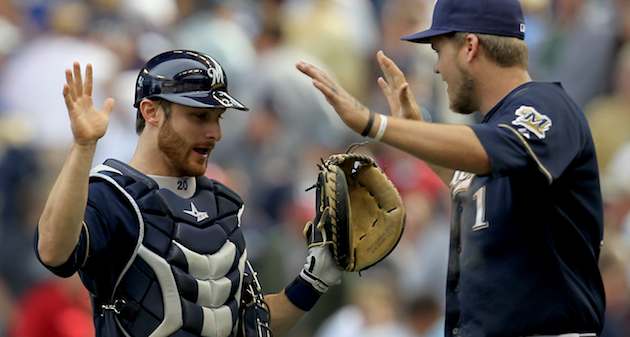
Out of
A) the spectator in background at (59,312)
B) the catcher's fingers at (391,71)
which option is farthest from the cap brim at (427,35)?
the spectator in background at (59,312)

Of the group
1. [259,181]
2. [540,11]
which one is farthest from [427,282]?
[540,11]

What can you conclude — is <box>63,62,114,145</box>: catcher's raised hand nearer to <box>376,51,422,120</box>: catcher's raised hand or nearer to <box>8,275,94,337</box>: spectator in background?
<box>376,51,422,120</box>: catcher's raised hand

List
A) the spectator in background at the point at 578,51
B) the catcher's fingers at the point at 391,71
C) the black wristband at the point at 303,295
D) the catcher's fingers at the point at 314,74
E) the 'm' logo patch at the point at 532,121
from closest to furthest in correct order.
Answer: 1. the catcher's fingers at the point at 314,74
2. the 'm' logo patch at the point at 532,121
3. the catcher's fingers at the point at 391,71
4. the black wristband at the point at 303,295
5. the spectator in background at the point at 578,51

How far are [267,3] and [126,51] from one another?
1.32 meters

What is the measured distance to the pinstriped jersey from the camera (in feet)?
19.1

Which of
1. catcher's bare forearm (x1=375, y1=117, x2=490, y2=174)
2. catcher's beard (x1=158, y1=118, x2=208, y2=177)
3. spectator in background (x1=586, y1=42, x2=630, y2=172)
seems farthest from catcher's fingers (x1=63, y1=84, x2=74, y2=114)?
spectator in background (x1=586, y1=42, x2=630, y2=172)

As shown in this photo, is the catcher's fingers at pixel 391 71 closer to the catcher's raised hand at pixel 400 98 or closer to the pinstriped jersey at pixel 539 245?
the catcher's raised hand at pixel 400 98

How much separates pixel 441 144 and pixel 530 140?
35cm

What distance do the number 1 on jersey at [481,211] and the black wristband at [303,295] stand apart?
794 mm

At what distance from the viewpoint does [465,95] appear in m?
6.02

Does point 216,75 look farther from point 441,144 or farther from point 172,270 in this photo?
point 441,144

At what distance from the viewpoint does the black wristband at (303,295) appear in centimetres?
641

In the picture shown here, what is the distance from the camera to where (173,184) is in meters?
6.04

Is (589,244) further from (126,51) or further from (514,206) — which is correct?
(126,51)
